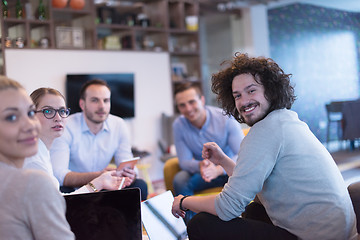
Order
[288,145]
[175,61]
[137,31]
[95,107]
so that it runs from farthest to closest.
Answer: [175,61], [137,31], [95,107], [288,145]

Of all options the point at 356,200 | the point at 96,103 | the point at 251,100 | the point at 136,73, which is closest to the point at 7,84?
the point at 251,100

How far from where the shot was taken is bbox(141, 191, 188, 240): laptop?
1927 millimetres

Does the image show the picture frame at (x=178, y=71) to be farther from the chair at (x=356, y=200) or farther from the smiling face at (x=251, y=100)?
the chair at (x=356, y=200)

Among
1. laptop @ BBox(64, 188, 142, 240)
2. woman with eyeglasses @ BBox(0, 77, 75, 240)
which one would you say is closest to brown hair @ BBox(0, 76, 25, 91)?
woman with eyeglasses @ BBox(0, 77, 75, 240)

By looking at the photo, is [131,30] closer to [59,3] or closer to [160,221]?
[59,3]

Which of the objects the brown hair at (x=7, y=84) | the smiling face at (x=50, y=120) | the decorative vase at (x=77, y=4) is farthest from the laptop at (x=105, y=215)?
the decorative vase at (x=77, y=4)

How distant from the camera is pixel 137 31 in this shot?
5613 mm

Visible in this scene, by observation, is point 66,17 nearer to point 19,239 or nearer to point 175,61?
point 175,61

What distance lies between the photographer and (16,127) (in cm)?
104

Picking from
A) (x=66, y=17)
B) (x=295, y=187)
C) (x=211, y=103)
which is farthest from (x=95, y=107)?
(x=211, y=103)

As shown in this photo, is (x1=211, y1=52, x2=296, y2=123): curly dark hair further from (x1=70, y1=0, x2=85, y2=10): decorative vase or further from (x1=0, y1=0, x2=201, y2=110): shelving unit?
Result: (x1=70, y1=0, x2=85, y2=10): decorative vase

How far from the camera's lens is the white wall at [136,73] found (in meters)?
4.63

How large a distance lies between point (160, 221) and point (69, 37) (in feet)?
11.5

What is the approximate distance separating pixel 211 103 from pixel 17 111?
6.40 m
